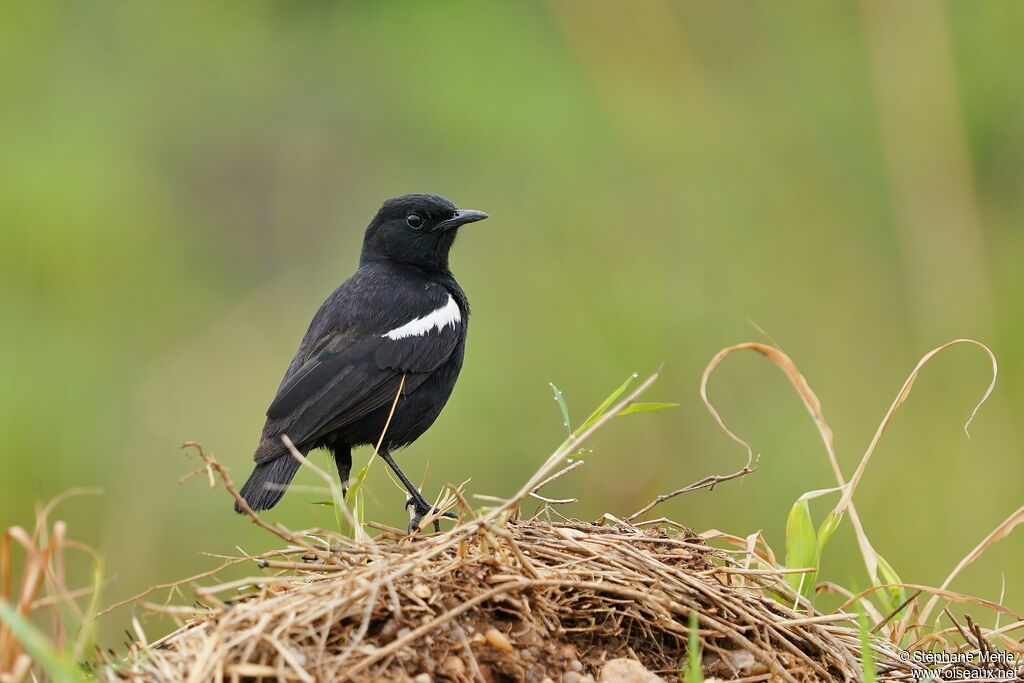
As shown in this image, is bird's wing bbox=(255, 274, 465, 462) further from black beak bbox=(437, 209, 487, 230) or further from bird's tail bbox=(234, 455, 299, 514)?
black beak bbox=(437, 209, 487, 230)

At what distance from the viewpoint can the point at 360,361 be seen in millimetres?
5105

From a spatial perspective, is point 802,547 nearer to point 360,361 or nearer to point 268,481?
point 268,481

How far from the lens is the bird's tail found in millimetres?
4469

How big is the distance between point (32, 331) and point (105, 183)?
66.2 inches

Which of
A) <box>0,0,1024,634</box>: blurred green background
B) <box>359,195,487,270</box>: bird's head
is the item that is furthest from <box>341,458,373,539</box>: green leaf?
<box>0,0,1024,634</box>: blurred green background

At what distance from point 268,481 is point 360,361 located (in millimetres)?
735

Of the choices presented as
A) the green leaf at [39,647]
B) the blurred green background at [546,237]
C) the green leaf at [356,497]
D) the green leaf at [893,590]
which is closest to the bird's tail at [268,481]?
the green leaf at [356,497]

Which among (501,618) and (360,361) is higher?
(360,361)

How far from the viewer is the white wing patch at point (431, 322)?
522cm

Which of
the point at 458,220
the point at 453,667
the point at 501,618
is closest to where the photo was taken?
the point at 453,667

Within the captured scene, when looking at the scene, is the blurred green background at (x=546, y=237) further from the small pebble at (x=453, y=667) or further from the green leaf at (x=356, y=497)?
the small pebble at (x=453, y=667)

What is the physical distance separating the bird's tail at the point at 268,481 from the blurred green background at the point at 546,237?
106 inches

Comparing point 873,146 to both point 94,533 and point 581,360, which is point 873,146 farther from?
point 94,533

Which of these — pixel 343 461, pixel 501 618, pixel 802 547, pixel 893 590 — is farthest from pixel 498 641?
pixel 343 461
